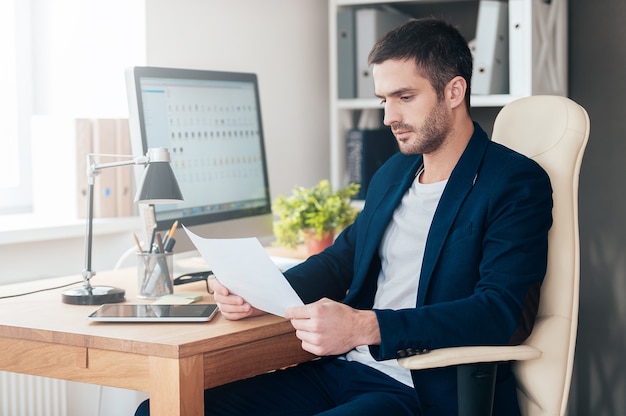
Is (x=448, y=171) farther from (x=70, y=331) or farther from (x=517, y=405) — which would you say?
(x=70, y=331)

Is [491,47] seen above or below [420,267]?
above

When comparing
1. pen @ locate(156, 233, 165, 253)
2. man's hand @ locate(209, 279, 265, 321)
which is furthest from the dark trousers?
pen @ locate(156, 233, 165, 253)

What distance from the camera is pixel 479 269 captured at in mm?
1729

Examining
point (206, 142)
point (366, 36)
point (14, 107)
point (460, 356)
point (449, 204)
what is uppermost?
point (366, 36)

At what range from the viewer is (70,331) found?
5.51 feet

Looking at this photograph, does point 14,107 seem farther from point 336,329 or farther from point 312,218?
point 336,329

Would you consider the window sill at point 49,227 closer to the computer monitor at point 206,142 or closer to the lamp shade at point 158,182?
the computer monitor at point 206,142

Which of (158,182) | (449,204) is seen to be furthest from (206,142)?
(449,204)

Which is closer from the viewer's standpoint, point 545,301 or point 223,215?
point 545,301

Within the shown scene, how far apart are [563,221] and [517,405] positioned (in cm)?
35

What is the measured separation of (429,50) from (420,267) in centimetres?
43

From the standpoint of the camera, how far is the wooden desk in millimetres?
1581

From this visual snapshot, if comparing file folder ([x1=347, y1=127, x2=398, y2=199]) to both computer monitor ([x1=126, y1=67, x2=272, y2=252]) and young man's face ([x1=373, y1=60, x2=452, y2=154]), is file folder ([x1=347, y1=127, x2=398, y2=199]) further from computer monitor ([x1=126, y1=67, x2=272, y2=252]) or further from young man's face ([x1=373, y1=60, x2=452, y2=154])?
young man's face ([x1=373, y1=60, x2=452, y2=154])

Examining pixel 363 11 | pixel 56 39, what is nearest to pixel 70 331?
pixel 56 39
